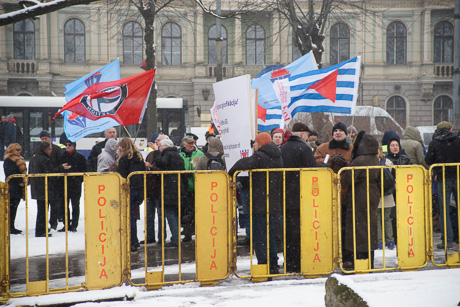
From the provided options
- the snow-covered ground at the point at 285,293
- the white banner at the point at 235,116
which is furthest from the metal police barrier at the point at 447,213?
the white banner at the point at 235,116

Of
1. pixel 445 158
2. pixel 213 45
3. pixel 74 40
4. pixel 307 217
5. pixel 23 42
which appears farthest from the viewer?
pixel 213 45

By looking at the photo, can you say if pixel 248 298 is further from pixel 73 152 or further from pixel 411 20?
pixel 411 20

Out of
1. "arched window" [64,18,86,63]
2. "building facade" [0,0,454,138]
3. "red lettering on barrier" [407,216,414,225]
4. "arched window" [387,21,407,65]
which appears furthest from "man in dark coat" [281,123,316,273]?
"arched window" [387,21,407,65]

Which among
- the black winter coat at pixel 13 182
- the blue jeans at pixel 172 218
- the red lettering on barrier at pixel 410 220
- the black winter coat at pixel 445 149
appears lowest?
the blue jeans at pixel 172 218

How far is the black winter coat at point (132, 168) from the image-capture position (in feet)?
30.1

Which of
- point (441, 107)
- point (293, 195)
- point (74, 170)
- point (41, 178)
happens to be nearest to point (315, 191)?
point (293, 195)

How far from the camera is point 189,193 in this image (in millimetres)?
9781

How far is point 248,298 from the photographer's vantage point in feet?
20.2

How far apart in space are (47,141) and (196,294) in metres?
6.06

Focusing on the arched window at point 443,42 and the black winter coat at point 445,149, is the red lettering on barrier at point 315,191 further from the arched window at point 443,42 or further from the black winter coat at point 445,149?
the arched window at point 443,42

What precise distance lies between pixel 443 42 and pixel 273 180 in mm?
35826

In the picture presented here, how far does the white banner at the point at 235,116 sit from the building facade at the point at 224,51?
28.5 m

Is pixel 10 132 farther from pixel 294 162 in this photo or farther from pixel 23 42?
pixel 294 162

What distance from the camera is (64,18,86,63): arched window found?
36.8 meters
